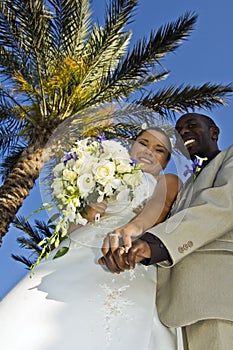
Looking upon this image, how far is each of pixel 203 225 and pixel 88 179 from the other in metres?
0.73

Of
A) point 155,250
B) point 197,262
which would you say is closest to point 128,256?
point 155,250

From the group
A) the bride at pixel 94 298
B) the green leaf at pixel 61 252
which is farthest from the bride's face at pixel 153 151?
the green leaf at pixel 61 252

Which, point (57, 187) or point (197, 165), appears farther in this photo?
point (197, 165)

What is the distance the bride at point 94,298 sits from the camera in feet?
8.23

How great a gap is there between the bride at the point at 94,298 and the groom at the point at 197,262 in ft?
0.38

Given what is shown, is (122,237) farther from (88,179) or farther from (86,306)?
(88,179)

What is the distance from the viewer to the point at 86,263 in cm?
296

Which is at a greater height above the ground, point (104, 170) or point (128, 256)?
point (104, 170)

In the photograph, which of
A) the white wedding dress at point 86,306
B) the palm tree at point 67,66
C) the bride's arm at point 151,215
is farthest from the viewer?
the palm tree at point 67,66

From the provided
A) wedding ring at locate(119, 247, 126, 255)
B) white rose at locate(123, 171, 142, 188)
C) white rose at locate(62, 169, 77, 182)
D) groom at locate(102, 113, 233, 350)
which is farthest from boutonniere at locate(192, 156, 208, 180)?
wedding ring at locate(119, 247, 126, 255)

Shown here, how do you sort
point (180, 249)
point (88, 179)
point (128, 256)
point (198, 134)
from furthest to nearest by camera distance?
1. point (198, 134)
2. point (88, 179)
3. point (180, 249)
4. point (128, 256)

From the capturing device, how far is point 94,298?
2.72m

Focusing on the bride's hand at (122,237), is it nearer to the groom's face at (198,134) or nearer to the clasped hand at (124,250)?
the clasped hand at (124,250)

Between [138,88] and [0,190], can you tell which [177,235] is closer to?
[0,190]
